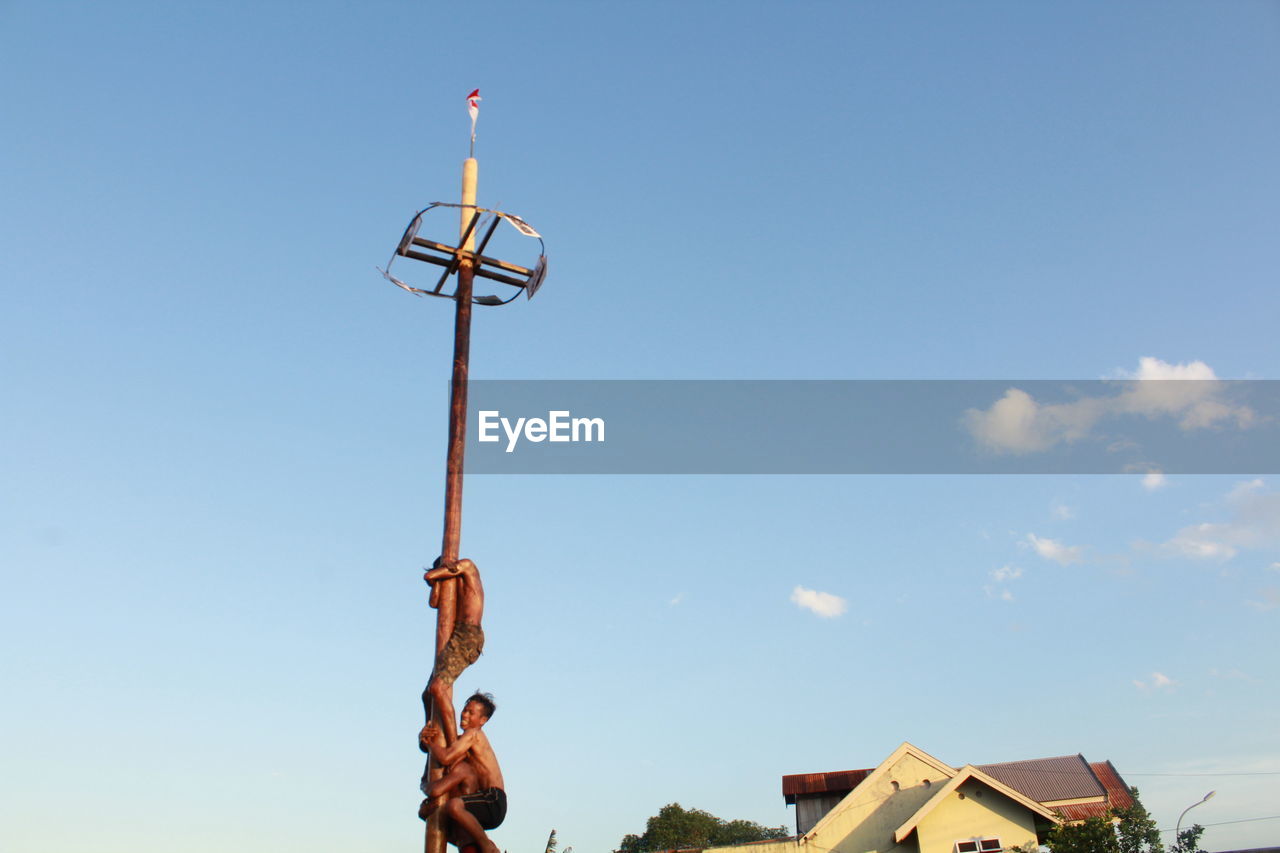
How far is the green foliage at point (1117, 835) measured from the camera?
26.2m

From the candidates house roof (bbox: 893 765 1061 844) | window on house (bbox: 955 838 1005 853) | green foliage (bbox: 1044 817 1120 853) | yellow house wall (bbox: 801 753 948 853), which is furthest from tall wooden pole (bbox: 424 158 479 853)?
yellow house wall (bbox: 801 753 948 853)

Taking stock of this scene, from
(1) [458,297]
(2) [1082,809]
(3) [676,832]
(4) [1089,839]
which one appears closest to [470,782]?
(1) [458,297]

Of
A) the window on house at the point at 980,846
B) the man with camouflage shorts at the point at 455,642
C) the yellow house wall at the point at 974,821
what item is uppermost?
the man with camouflage shorts at the point at 455,642

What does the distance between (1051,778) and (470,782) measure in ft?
110

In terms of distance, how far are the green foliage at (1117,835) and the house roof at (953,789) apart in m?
2.55

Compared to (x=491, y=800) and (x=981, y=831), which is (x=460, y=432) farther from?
(x=981, y=831)

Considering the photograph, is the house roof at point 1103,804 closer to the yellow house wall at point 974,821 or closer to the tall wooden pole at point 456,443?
the yellow house wall at point 974,821

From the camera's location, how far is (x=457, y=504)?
935 centimetres

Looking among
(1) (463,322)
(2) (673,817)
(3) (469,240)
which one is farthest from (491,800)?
(2) (673,817)

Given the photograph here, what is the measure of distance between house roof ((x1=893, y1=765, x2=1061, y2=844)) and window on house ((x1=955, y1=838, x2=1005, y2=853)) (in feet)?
4.42

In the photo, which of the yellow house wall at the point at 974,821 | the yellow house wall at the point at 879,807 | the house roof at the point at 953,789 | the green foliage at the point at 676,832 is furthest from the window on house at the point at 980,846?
the green foliage at the point at 676,832

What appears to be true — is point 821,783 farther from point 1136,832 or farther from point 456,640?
point 456,640

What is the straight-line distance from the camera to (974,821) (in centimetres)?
3019

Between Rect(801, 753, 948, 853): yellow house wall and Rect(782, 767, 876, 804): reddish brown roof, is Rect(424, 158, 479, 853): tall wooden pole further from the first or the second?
Rect(782, 767, 876, 804): reddish brown roof
